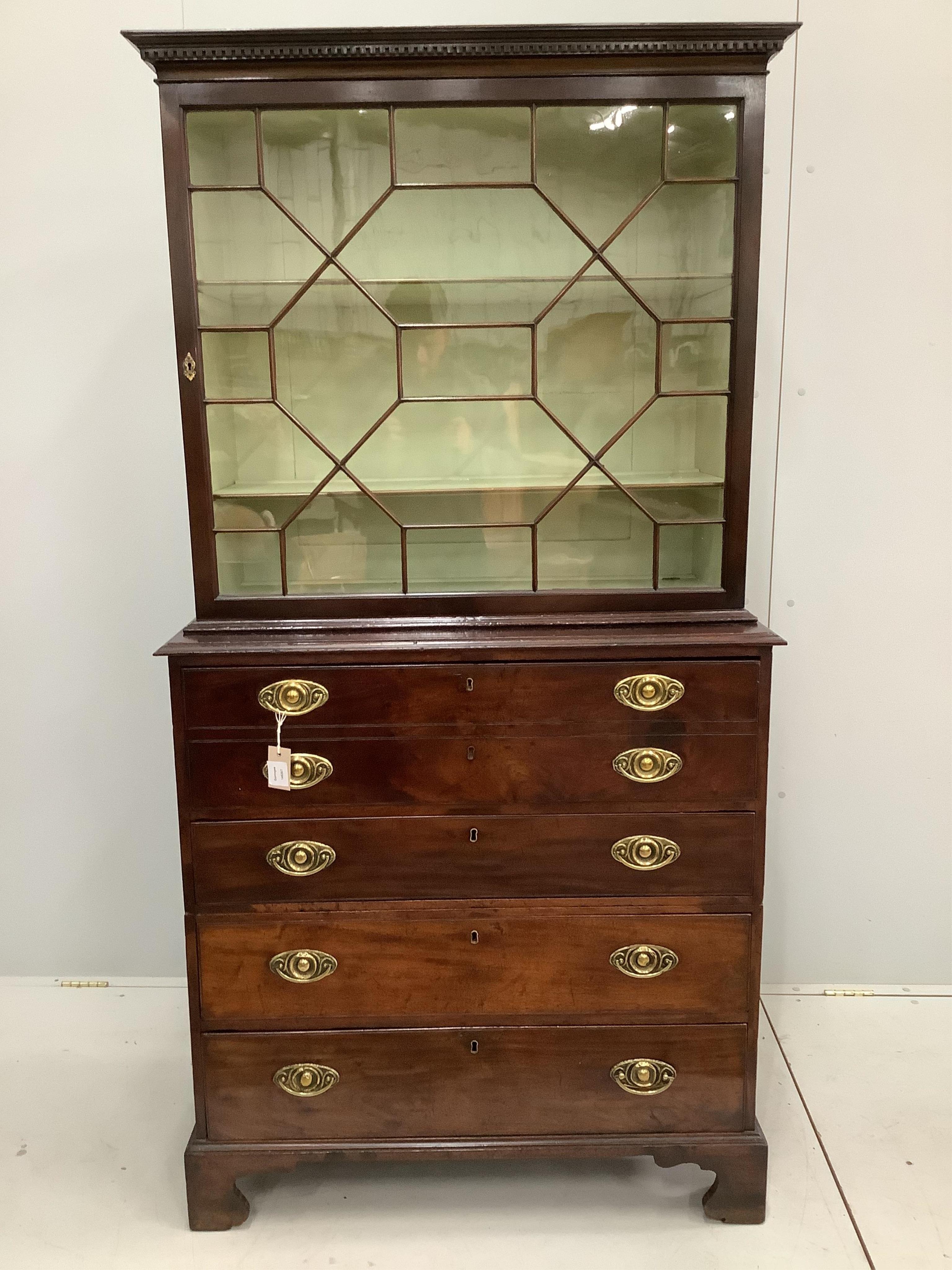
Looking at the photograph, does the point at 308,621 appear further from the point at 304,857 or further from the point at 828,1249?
the point at 828,1249

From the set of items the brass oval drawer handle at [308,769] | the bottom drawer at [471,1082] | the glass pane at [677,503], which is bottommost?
the bottom drawer at [471,1082]

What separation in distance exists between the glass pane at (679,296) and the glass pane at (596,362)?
2 centimetres

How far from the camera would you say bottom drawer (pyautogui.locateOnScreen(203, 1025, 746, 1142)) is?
69.8 inches

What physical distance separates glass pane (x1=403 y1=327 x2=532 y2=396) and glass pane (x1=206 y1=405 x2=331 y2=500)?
21 cm

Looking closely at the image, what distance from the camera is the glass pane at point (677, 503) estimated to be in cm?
178

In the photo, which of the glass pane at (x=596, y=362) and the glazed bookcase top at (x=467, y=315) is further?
the glass pane at (x=596, y=362)

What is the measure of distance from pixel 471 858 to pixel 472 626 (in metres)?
0.41

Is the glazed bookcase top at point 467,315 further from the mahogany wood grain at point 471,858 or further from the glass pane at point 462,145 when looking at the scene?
the mahogany wood grain at point 471,858

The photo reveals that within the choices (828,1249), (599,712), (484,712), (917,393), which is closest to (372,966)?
(484,712)

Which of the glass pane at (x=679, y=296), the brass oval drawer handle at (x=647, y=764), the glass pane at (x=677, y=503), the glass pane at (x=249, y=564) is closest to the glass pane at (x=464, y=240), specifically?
the glass pane at (x=679, y=296)

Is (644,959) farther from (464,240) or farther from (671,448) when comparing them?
(464,240)

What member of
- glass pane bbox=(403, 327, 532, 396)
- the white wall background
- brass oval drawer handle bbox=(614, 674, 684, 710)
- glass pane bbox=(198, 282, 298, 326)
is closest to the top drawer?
brass oval drawer handle bbox=(614, 674, 684, 710)

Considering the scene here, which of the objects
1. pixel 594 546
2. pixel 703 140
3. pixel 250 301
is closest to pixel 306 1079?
pixel 594 546

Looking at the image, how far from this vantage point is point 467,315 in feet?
5.78
